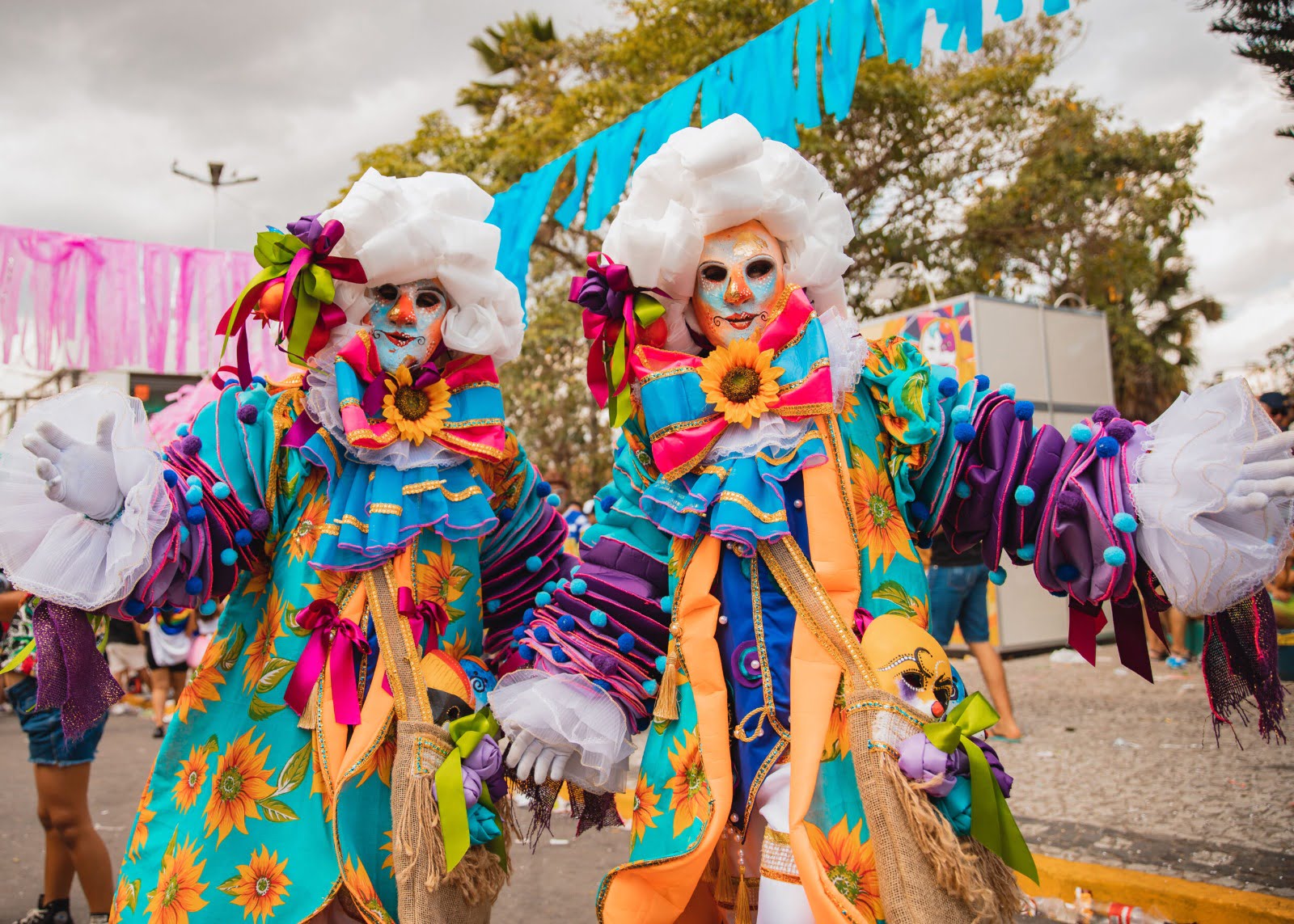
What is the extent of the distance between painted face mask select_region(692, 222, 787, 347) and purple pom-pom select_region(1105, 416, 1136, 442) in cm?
71

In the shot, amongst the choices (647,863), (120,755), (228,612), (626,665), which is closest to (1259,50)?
(626,665)

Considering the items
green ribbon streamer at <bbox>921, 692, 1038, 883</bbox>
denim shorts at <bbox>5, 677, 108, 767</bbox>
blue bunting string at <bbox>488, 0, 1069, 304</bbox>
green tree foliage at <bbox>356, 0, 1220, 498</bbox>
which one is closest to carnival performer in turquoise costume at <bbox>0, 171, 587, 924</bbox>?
green ribbon streamer at <bbox>921, 692, 1038, 883</bbox>

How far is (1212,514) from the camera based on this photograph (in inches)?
68.4

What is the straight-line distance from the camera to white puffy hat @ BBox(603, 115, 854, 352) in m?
2.16

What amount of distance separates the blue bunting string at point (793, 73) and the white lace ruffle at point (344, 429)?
2195 mm

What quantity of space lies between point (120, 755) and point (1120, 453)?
7.01 metres

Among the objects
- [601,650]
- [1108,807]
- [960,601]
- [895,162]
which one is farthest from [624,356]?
[895,162]

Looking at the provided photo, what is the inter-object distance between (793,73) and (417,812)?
10.9 ft

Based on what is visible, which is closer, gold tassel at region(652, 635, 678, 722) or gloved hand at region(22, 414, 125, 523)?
gloved hand at region(22, 414, 125, 523)

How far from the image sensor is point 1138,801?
426 centimetres

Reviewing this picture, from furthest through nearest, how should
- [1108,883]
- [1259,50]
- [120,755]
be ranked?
1. [120,755]
2. [1259,50]
3. [1108,883]

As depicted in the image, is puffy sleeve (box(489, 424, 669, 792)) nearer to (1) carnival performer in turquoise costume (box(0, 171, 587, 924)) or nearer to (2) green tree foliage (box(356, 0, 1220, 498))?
(1) carnival performer in turquoise costume (box(0, 171, 587, 924))

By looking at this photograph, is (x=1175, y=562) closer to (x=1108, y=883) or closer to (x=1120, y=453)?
(x=1120, y=453)

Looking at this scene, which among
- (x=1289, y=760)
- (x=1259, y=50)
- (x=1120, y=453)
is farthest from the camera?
(x=1289, y=760)
